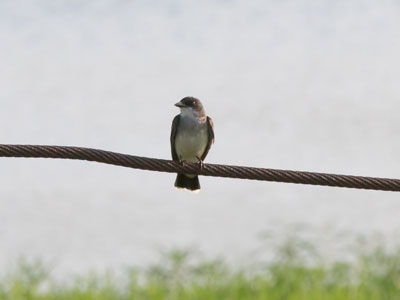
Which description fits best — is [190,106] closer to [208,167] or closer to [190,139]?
[190,139]

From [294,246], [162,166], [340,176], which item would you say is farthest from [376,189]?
[294,246]

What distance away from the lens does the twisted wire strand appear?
17.9 ft

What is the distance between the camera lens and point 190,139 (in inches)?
356

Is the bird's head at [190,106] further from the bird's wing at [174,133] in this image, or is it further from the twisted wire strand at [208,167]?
the twisted wire strand at [208,167]

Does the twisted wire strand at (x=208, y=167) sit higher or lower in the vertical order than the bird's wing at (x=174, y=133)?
lower

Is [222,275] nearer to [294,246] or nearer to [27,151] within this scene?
[294,246]

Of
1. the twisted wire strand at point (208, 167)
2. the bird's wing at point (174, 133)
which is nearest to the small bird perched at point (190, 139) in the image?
the bird's wing at point (174, 133)

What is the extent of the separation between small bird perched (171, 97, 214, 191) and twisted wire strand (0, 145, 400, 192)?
3203mm

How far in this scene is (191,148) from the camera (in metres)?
8.99

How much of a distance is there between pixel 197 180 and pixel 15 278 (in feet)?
9.22

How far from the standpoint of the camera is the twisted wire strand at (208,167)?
545 centimetres

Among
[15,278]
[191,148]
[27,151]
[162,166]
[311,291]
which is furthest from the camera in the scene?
[311,291]

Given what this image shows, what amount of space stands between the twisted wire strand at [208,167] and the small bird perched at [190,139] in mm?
3203

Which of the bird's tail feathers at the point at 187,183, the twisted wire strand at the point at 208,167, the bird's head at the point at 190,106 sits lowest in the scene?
the twisted wire strand at the point at 208,167
